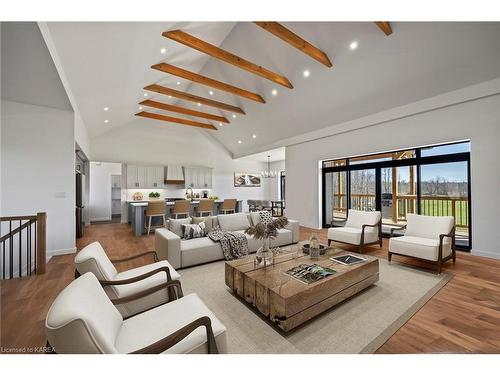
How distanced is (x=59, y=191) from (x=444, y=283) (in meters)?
6.26

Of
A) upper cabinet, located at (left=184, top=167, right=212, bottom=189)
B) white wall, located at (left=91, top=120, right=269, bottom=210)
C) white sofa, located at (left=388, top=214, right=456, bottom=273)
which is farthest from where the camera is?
upper cabinet, located at (left=184, top=167, right=212, bottom=189)

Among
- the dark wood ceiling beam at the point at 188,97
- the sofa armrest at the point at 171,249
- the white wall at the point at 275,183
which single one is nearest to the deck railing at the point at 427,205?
the dark wood ceiling beam at the point at 188,97

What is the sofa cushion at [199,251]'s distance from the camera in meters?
3.26

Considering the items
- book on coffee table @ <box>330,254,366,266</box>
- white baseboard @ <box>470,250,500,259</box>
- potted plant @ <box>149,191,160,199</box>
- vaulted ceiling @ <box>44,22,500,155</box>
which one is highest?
vaulted ceiling @ <box>44,22,500,155</box>

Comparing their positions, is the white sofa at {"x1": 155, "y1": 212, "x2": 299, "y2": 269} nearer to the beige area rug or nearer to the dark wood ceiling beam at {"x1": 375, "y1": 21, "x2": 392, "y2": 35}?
the beige area rug

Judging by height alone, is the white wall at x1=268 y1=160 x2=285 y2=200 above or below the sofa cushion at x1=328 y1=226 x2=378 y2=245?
above

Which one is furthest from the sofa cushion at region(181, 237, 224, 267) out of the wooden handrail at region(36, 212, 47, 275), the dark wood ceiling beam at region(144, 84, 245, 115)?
the dark wood ceiling beam at region(144, 84, 245, 115)

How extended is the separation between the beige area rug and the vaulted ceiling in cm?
335

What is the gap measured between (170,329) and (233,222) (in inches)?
113

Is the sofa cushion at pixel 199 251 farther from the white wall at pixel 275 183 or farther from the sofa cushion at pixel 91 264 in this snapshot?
the white wall at pixel 275 183

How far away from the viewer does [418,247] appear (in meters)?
3.14

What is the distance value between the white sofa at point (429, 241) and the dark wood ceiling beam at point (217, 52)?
156 inches

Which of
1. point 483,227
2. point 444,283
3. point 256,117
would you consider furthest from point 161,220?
point 483,227

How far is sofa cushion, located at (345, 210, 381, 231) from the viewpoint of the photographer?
13.5 ft
